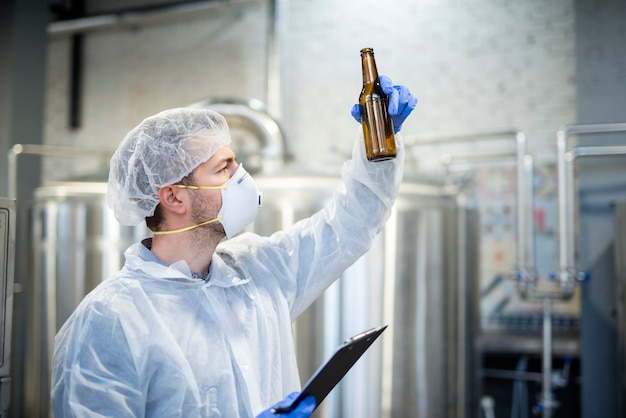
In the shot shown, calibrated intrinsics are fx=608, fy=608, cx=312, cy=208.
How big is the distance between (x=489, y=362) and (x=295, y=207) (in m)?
2.07

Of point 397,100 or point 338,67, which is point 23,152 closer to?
point 338,67

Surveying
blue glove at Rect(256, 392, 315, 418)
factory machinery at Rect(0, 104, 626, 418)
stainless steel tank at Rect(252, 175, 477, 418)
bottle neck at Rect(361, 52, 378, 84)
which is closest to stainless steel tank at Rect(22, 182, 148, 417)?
factory machinery at Rect(0, 104, 626, 418)

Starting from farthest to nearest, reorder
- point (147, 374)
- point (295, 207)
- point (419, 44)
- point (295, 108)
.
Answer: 1. point (295, 108)
2. point (419, 44)
3. point (295, 207)
4. point (147, 374)

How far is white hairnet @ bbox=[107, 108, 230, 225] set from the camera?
4.30 feet

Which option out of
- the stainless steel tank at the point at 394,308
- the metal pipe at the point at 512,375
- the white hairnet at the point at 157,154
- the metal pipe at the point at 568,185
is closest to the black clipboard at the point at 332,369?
the white hairnet at the point at 157,154

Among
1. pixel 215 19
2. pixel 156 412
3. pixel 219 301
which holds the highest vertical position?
pixel 215 19

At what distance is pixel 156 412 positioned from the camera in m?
1.17

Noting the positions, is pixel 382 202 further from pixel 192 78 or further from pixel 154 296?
pixel 192 78

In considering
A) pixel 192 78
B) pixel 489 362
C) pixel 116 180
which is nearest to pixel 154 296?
pixel 116 180

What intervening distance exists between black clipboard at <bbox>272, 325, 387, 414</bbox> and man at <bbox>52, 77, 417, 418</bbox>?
25mm

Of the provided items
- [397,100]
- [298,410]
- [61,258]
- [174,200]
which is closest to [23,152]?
[61,258]

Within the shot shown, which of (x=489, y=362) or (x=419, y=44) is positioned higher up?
(x=419, y=44)

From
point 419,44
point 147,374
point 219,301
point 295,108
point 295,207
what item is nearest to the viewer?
point 147,374

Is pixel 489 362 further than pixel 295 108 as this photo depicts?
No
